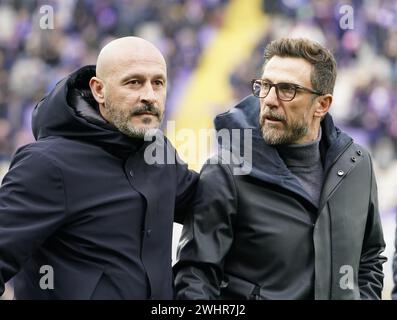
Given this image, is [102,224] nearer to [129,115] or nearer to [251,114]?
[129,115]

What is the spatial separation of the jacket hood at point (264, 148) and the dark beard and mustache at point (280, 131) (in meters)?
0.03

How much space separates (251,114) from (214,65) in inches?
356

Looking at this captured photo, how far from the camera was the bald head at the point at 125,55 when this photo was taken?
3.27 m

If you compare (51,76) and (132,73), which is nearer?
(132,73)

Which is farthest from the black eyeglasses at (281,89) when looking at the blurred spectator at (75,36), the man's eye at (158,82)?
the blurred spectator at (75,36)

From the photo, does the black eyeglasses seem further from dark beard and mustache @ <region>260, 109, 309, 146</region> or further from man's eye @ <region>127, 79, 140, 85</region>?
man's eye @ <region>127, 79, 140, 85</region>

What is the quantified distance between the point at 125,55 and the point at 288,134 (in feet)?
2.22

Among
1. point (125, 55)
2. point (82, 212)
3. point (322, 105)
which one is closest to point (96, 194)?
point (82, 212)

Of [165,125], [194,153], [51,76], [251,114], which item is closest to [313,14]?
[165,125]

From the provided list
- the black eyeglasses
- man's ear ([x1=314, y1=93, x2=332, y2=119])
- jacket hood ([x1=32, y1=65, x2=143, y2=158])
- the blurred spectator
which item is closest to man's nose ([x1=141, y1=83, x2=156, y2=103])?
jacket hood ([x1=32, y1=65, x2=143, y2=158])

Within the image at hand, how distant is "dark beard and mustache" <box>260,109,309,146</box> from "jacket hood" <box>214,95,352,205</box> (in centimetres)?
3

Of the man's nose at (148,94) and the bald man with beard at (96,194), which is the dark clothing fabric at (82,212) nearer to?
the bald man with beard at (96,194)
